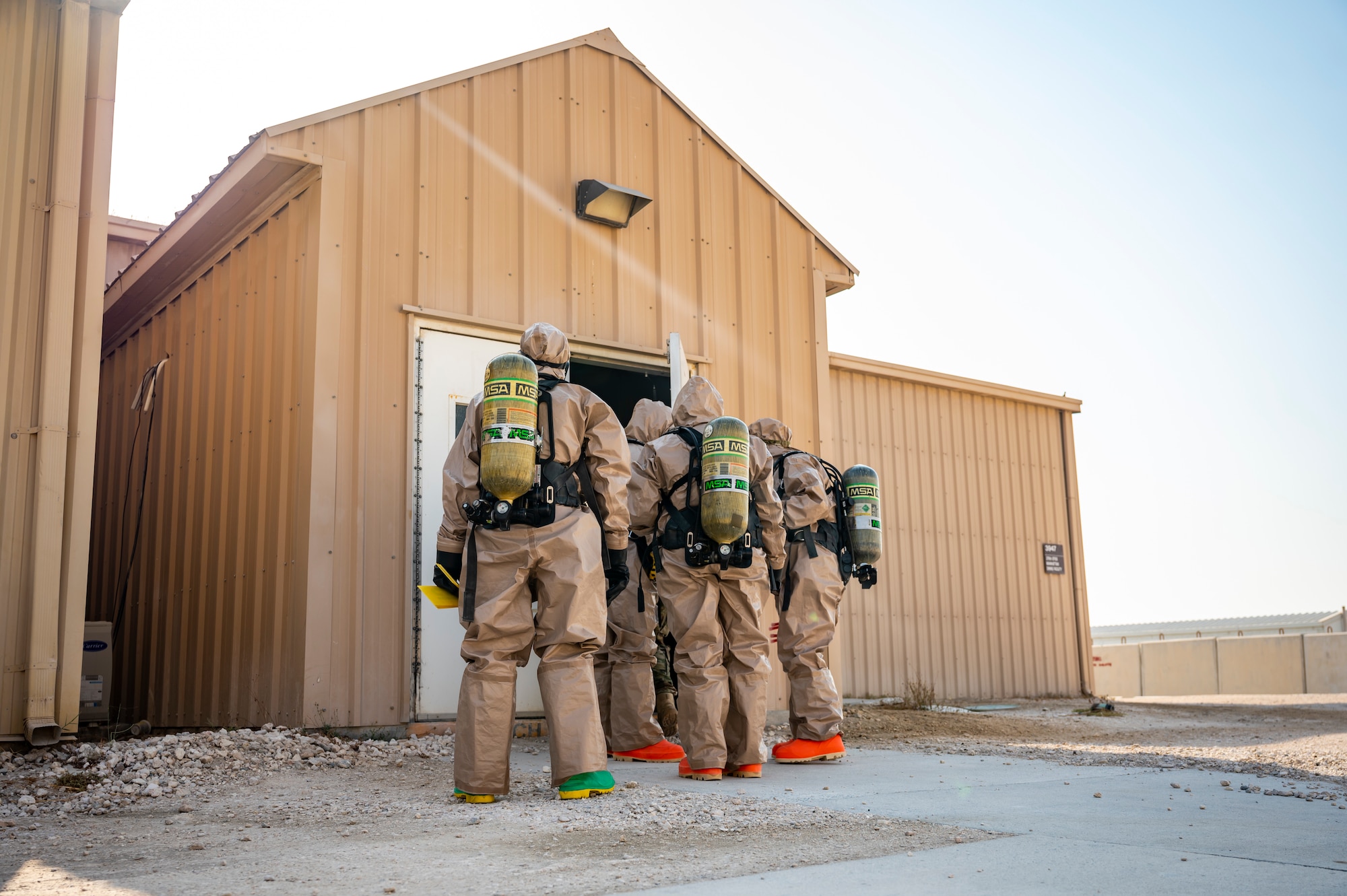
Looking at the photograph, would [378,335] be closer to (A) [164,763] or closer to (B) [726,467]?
(B) [726,467]

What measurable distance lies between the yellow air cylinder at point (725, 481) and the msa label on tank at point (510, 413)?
1.30 m

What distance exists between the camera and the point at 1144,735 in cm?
871

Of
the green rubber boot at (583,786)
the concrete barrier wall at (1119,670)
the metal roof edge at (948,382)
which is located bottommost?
the concrete barrier wall at (1119,670)

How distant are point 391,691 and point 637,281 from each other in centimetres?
368

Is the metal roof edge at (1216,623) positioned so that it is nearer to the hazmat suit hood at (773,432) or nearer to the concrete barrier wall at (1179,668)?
the concrete barrier wall at (1179,668)

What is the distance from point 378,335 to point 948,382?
329 inches

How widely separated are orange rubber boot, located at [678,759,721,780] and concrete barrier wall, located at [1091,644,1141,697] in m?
17.1

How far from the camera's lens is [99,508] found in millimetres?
10688

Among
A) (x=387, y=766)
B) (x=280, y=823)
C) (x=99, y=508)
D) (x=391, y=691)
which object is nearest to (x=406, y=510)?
(x=391, y=691)

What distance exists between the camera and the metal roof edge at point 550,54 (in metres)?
6.93

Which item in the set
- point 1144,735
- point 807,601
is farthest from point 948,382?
point 807,601

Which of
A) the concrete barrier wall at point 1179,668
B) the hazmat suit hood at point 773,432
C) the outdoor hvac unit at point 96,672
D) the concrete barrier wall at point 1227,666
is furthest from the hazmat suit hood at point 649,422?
the concrete barrier wall at point 1179,668

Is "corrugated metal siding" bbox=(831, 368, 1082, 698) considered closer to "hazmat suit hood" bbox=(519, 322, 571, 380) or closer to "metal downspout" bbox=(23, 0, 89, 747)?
"hazmat suit hood" bbox=(519, 322, 571, 380)

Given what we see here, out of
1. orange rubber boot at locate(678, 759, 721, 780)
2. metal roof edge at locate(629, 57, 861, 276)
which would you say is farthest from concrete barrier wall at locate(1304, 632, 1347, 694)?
orange rubber boot at locate(678, 759, 721, 780)
